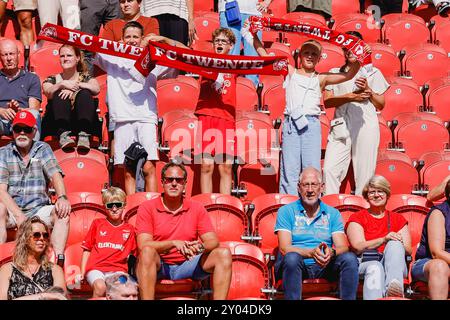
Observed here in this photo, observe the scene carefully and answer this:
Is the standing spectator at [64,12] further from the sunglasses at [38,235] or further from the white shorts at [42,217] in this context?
the sunglasses at [38,235]

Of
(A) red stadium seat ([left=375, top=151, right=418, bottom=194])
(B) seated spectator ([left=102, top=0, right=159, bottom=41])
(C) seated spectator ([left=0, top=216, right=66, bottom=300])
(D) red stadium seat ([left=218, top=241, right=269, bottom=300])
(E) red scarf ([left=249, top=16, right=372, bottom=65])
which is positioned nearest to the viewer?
(C) seated spectator ([left=0, top=216, right=66, bottom=300])

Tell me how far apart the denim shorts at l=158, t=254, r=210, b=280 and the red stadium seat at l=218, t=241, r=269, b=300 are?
38cm

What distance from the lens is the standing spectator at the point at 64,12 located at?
11484 millimetres

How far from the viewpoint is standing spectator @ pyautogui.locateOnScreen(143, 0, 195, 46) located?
1116cm

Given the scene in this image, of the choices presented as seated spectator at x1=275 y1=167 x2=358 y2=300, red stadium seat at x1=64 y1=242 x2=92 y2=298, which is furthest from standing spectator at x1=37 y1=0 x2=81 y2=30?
seated spectator at x1=275 y1=167 x2=358 y2=300

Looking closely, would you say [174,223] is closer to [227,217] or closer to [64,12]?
[227,217]

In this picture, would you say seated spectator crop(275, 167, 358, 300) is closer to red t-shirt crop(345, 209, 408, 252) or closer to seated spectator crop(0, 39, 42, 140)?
red t-shirt crop(345, 209, 408, 252)

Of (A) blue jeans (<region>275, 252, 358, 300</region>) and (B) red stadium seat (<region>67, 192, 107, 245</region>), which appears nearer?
(A) blue jeans (<region>275, 252, 358, 300</region>)

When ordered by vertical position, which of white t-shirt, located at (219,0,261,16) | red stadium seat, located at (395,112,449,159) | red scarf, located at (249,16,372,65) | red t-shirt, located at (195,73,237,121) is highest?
white t-shirt, located at (219,0,261,16)

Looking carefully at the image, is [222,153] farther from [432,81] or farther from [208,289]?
[432,81]

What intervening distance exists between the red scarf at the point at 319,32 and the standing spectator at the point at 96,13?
183 centimetres

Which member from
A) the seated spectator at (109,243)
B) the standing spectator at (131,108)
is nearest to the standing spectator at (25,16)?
the standing spectator at (131,108)

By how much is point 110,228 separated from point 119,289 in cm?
131

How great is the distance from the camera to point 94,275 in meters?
7.67
